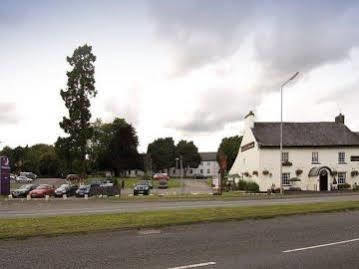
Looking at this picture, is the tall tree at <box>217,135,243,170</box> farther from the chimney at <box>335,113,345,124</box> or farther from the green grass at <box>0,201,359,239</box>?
the green grass at <box>0,201,359,239</box>

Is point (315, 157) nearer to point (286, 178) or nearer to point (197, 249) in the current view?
point (286, 178)

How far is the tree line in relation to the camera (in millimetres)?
68188

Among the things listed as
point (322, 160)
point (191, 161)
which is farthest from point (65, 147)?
point (191, 161)

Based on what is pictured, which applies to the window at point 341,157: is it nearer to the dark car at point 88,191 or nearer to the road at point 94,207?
the dark car at point 88,191

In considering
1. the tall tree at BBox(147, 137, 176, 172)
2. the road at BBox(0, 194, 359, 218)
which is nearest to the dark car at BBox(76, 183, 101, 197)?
the road at BBox(0, 194, 359, 218)

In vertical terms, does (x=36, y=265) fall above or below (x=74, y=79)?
below

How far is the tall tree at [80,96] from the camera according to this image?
67.8 meters

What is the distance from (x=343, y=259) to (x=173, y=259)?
12.6 feet

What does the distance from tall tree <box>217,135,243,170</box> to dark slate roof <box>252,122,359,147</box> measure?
65.6 metres

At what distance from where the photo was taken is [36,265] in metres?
10.7

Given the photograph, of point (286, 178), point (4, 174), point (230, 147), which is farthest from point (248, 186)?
point (230, 147)

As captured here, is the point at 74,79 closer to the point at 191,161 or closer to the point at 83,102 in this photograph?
the point at 83,102

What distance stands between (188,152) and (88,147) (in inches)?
4250

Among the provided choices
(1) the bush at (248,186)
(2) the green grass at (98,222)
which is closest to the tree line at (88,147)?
(1) the bush at (248,186)
